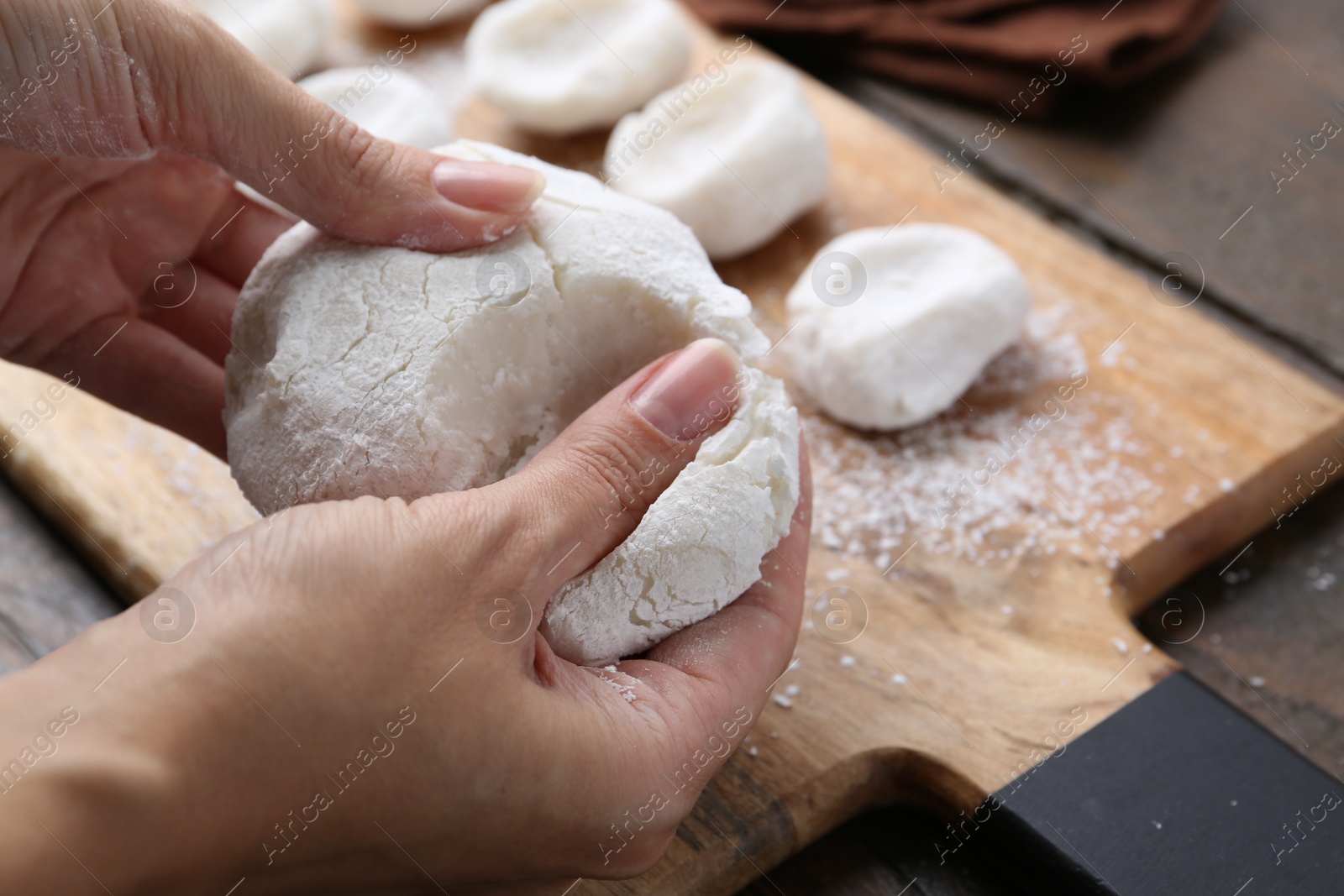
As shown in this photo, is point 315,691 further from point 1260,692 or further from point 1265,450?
point 1265,450

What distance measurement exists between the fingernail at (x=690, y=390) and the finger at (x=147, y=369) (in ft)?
2.38

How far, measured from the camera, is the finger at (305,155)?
45.5 inches

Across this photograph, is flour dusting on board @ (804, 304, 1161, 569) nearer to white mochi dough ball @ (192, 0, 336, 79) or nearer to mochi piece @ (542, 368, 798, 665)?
mochi piece @ (542, 368, 798, 665)

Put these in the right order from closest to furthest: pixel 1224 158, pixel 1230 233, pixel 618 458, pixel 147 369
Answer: pixel 618 458, pixel 147 369, pixel 1230 233, pixel 1224 158

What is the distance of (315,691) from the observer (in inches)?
34.0


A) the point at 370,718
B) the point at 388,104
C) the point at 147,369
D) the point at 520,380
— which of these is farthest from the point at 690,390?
the point at 388,104

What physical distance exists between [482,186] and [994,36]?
151 centimetres

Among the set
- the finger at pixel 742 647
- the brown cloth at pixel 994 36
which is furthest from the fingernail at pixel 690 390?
the brown cloth at pixel 994 36

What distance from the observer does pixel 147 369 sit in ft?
4.95

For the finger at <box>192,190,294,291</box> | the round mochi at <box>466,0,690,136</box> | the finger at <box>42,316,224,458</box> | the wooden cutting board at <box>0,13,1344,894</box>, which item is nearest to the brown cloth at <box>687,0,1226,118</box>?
the round mochi at <box>466,0,690,136</box>

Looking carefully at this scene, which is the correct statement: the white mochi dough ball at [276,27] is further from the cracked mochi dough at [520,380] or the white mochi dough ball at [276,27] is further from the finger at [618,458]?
the finger at [618,458]

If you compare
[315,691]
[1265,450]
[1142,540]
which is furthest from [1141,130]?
[315,691]

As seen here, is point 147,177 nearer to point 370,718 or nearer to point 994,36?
point 370,718

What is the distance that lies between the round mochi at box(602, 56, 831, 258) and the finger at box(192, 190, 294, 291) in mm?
670
